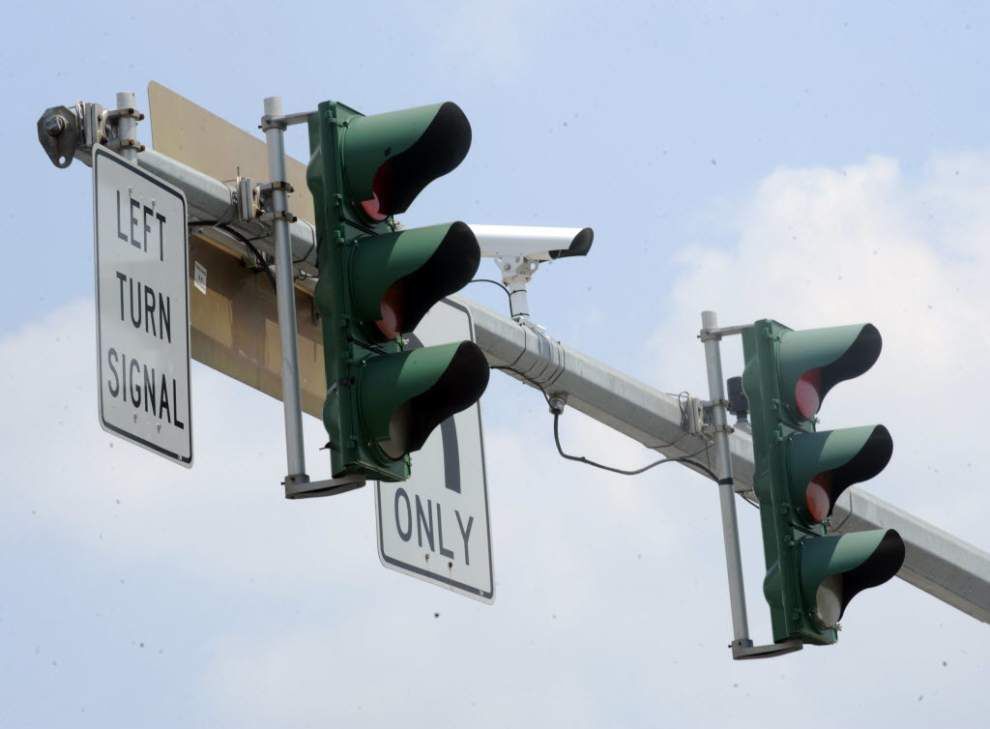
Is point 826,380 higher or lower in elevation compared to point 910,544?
higher

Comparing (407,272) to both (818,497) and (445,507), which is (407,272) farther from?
(818,497)

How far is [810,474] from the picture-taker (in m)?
8.09

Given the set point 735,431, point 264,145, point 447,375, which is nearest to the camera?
point 447,375

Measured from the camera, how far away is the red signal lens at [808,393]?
A: 824 cm

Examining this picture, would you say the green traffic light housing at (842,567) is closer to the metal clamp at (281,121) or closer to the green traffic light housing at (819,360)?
the green traffic light housing at (819,360)

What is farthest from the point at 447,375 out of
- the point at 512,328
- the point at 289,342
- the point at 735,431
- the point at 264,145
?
the point at 735,431

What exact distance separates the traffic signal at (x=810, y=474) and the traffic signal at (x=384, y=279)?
2.38 m

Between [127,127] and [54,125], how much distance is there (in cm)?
20

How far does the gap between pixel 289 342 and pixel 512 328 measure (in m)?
2.07

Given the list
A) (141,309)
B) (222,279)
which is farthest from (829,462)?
(141,309)

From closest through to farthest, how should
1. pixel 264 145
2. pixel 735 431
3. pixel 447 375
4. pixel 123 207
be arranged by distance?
pixel 447 375 → pixel 123 207 → pixel 264 145 → pixel 735 431

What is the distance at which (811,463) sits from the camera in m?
8.07

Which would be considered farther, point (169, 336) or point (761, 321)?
point (761, 321)

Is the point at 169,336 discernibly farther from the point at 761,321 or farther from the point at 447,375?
the point at 761,321
